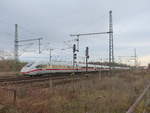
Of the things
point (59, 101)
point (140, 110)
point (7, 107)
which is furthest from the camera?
point (59, 101)

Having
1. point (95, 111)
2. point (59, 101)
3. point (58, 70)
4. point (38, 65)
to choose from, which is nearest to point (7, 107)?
point (59, 101)

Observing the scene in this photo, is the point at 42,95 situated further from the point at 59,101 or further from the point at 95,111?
the point at 95,111

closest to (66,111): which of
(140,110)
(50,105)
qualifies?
(50,105)

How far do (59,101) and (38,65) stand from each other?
69.9ft

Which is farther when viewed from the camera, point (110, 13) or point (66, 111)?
point (110, 13)

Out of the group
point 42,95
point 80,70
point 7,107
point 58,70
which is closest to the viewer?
point 7,107

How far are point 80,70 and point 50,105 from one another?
110ft

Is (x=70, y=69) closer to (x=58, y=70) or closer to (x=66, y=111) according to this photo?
(x=58, y=70)

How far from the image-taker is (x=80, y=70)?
135 feet

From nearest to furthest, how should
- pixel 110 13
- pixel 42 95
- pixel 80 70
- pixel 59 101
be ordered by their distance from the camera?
pixel 59 101, pixel 42 95, pixel 110 13, pixel 80 70

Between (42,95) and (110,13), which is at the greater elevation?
(110,13)

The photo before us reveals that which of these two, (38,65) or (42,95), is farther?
(38,65)

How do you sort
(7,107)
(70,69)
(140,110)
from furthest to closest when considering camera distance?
(70,69)
(7,107)
(140,110)

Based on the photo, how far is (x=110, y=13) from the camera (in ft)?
87.4
